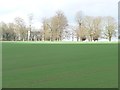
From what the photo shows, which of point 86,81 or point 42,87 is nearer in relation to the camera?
point 42,87

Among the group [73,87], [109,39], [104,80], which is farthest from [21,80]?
[109,39]

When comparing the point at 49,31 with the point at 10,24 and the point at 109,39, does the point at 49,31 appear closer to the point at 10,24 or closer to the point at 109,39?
the point at 10,24

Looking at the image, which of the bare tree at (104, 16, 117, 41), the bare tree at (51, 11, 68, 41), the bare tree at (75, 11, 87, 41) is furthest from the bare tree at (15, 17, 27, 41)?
the bare tree at (104, 16, 117, 41)

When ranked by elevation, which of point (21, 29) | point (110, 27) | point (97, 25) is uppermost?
point (97, 25)

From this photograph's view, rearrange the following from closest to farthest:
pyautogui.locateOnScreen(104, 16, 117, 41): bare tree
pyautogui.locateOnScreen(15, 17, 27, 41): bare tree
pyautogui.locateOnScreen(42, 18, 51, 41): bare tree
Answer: pyautogui.locateOnScreen(104, 16, 117, 41): bare tree < pyautogui.locateOnScreen(15, 17, 27, 41): bare tree < pyautogui.locateOnScreen(42, 18, 51, 41): bare tree

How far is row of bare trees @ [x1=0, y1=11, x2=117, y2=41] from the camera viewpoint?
2163 inches

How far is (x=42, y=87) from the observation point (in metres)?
5.28

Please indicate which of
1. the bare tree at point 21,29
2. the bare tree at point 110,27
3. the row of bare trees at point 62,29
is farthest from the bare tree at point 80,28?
the bare tree at point 21,29

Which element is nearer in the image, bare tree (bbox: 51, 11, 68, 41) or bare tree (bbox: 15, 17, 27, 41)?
bare tree (bbox: 15, 17, 27, 41)

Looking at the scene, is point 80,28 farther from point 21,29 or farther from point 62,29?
point 21,29

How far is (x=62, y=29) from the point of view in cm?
5681

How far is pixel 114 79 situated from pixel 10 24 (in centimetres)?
5199

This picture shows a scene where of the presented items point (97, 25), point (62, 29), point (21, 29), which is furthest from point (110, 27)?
point (21, 29)

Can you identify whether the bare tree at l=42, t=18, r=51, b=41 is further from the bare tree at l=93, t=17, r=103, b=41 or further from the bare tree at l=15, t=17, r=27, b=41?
the bare tree at l=93, t=17, r=103, b=41
